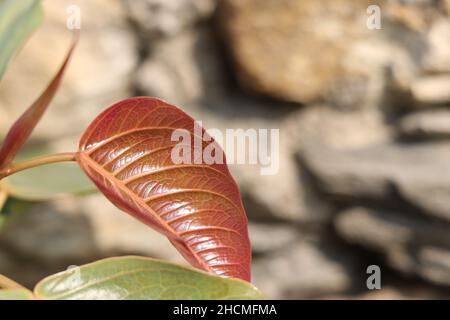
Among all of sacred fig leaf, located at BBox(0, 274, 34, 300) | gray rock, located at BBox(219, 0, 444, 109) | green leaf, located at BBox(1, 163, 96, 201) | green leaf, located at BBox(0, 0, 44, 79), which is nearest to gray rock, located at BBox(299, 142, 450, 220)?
gray rock, located at BBox(219, 0, 444, 109)

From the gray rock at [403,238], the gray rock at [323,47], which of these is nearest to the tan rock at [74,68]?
the gray rock at [323,47]

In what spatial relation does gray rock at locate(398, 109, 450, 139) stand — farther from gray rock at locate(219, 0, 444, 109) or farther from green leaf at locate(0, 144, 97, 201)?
green leaf at locate(0, 144, 97, 201)

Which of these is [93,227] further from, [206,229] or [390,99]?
[206,229]

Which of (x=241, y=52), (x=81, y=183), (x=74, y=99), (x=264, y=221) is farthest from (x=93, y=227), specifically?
(x=81, y=183)

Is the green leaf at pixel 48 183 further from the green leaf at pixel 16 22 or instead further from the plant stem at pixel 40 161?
the plant stem at pixel 40 161

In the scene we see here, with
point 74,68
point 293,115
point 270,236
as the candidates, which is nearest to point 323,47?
point 293,115
